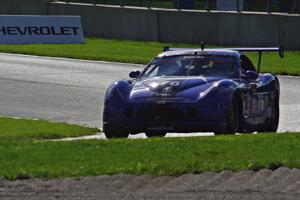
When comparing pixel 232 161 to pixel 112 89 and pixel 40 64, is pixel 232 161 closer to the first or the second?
pixel 112 89

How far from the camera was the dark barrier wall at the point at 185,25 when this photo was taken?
35.6 metres

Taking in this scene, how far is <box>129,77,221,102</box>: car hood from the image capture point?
15586mm

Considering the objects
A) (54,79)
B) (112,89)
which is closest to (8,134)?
(112,89)

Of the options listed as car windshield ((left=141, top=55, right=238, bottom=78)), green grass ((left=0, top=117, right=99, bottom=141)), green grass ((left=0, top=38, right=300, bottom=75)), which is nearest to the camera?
green grass ((left=0, top=117, right=99, bottom=141))

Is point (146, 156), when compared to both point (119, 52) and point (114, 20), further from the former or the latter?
point (114, 20)

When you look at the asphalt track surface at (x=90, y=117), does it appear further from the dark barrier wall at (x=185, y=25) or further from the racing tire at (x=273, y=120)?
the dark barrier wall at (x=185, y=25)

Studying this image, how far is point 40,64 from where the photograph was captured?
3158 centimetres

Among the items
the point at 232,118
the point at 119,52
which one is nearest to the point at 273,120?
the point at 232,118

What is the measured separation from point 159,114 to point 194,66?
1522 mm

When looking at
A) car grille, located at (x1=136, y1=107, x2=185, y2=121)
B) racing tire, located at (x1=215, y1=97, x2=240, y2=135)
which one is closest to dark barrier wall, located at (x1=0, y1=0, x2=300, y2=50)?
racing tire, located at (x1=215, y1=97, x2=240, y2=135)

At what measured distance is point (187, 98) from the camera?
15531 mm

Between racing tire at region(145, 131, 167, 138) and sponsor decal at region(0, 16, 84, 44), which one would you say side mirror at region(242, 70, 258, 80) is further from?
sponsor decal at region(0, 16, 84, 44)

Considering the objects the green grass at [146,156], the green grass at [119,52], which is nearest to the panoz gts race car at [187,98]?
the green grass at [146,156]

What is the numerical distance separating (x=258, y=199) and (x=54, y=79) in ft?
58.4
